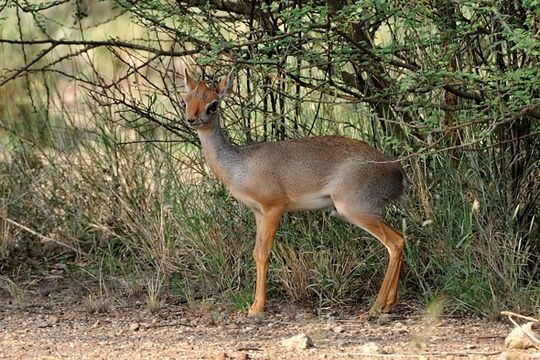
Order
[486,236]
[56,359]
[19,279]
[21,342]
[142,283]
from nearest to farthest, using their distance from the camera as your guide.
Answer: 1. [56,359]
2. [21,342]
3. [486,236]
4. [142,283]
5. [19,279]

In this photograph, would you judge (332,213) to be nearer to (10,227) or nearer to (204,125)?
(204,125)

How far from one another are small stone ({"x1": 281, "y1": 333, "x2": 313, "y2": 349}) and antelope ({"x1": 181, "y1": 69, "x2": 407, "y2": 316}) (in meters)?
1.00

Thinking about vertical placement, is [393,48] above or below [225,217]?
above

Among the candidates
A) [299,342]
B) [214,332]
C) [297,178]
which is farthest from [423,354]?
[297,178]

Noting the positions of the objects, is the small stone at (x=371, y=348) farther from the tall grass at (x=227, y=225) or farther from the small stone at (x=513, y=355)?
the tall grass at (x=227, y=225)

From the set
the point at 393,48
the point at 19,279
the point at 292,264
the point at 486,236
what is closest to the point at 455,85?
the point at 393,48

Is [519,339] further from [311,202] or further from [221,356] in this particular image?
[311,202]

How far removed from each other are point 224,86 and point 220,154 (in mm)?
405

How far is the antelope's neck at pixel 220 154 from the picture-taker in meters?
6.82

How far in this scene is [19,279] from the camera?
767cm

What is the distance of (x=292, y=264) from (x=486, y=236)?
3.74 ft

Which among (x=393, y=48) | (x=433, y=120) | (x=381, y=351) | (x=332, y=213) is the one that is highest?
(x=393, y=48)

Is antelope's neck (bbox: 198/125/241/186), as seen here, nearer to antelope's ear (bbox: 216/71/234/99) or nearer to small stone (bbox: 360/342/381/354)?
antelope's ear (bbox: 216/71/234/99)

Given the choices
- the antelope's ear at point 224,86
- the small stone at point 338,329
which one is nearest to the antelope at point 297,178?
the antelope's ear at point 224,86
